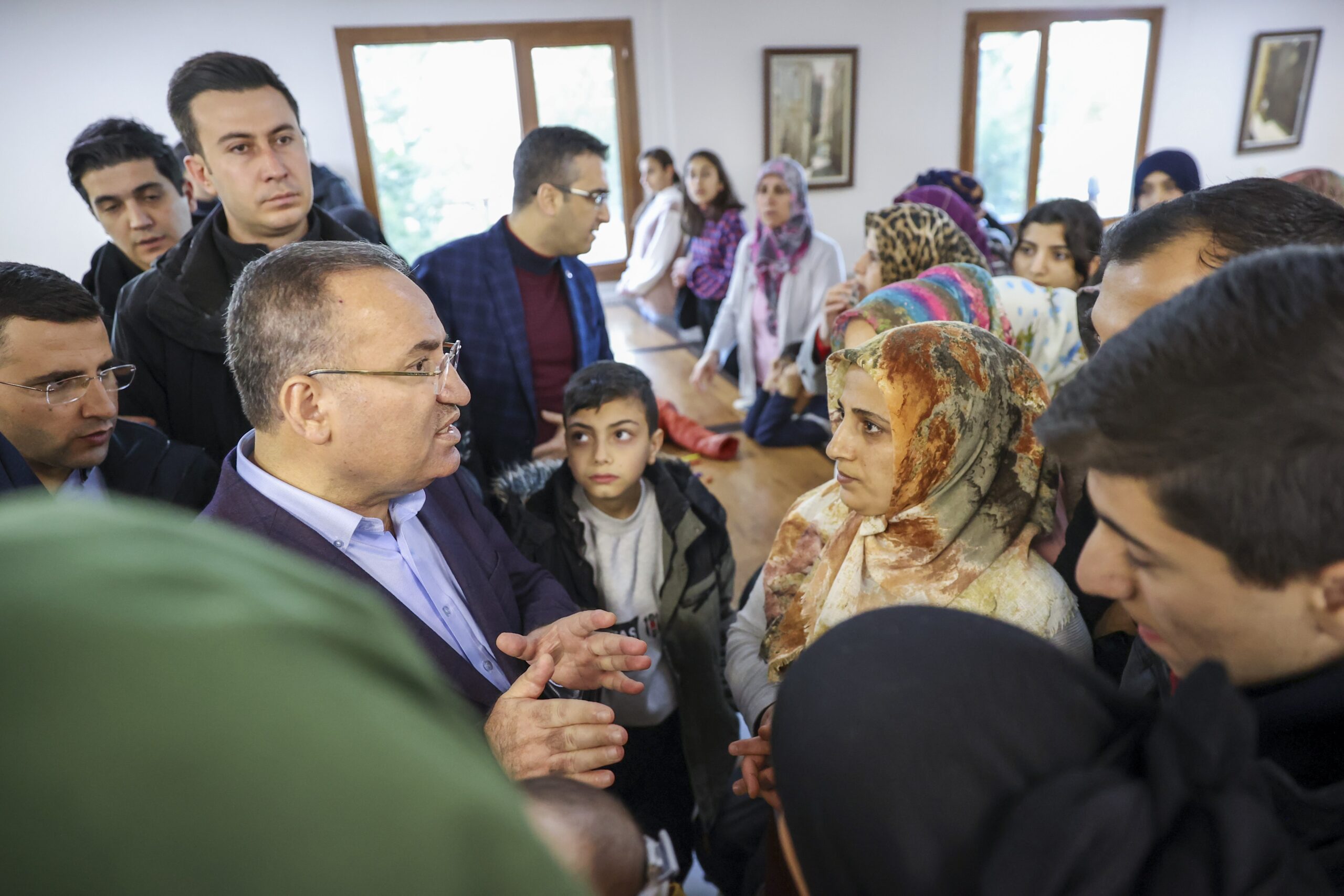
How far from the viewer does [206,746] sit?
0.33 metres

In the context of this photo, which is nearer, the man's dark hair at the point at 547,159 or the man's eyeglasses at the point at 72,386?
the man's eyeglasses at the point at 72,386

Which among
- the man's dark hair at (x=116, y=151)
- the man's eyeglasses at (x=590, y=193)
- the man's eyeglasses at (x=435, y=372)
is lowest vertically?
the man's eyeglasses at (x=435, y=372)

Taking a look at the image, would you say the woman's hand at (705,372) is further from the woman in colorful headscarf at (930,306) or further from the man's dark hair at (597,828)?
the man's dark hair at (597,828)

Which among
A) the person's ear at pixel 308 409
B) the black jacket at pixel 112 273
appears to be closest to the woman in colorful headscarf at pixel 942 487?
the person's ear at pixel 308 409

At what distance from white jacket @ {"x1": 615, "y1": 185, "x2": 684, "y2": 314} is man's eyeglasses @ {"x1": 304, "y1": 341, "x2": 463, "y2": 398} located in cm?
557

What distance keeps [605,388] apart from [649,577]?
547 millimetres

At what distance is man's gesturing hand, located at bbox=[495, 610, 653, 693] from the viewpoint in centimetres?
138

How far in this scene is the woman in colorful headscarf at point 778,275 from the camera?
Result: 4.74 meters

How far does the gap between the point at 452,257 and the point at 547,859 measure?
2.61m

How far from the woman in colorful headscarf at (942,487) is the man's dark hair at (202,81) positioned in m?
1.91

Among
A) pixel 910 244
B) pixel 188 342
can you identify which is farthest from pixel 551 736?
pixel 910 244

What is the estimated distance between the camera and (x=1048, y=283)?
3.45 metres

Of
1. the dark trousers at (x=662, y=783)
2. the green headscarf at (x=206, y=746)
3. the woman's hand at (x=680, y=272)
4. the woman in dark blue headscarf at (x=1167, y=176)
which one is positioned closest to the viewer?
the green headscarf at (x=206, y=746)

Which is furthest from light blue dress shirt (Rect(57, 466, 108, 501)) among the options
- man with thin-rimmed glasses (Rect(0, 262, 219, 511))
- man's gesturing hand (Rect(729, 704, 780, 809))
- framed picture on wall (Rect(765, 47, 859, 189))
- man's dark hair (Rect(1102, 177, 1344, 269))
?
framed picture on wall (Rect(765, 47, 859, 189))
